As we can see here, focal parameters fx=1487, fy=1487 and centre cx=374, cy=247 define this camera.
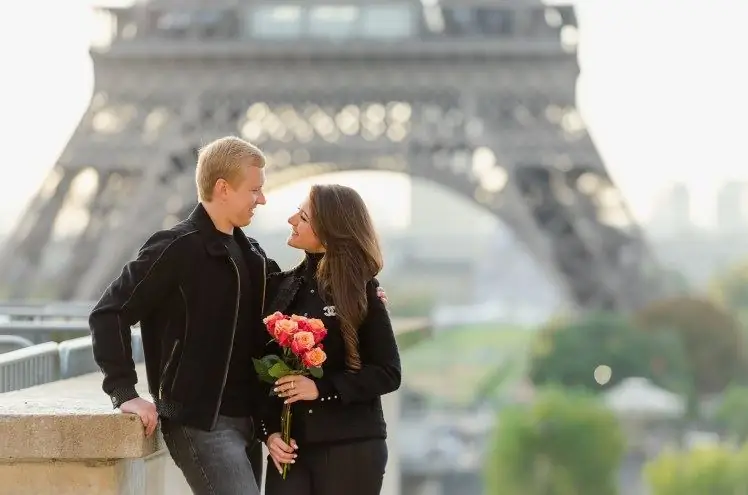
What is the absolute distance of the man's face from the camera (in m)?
3.06

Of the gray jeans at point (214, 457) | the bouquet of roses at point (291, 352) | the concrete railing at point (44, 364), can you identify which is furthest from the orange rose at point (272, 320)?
the concrete railing at point (44, 364)

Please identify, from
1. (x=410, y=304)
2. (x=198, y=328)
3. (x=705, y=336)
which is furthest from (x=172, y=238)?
(x=410, y=304)

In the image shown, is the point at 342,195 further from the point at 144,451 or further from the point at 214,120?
the point at 214,120

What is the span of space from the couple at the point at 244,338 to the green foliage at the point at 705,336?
29033 millimetres

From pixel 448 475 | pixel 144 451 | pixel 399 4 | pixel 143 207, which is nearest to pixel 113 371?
pixel 144 451

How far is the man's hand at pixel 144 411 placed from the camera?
2.97 m

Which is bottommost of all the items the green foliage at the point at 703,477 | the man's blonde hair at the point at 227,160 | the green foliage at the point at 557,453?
the green foliage at the point at 557,453

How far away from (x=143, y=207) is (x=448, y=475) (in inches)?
455

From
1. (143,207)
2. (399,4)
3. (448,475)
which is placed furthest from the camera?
(448,475)

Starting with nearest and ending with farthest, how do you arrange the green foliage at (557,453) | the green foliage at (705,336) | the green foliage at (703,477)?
the green foliage at (703,477) → the green foliage at (557,453) → the green foliage at (705,336)

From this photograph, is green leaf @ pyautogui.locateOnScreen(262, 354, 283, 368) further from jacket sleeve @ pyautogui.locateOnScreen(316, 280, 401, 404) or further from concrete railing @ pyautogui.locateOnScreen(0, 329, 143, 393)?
concrete railing @ pyautogui.locateOnScreen(0, 329, 143, 393)

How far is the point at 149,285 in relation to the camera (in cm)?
300

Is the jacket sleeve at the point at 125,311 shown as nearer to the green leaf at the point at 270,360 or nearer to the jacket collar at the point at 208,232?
the jacket collar at the point at 208,232

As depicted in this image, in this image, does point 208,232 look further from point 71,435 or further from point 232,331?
point 71,435
